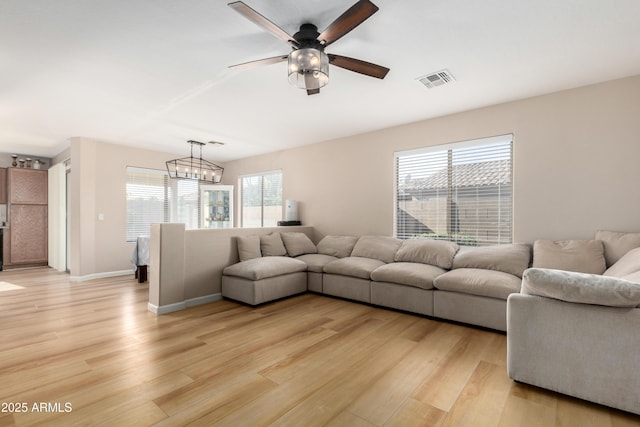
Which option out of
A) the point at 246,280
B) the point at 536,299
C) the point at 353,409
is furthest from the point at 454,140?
the point at 353,409

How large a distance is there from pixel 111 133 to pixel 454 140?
218 inches

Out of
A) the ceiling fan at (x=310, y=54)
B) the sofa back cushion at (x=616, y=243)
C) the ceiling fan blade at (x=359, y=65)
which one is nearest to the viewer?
the ceiling fan at (x=310, y=54)

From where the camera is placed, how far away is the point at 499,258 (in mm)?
3400

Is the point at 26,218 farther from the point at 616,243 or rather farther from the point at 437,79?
the point at 616,243

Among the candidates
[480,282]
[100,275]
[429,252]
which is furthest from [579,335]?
[100,275]

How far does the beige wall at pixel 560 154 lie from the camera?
3.14 metres

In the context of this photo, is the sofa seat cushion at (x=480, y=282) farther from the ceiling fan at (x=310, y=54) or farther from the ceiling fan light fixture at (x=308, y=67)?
the ceiling fan light fixture at (x=308, y=67)

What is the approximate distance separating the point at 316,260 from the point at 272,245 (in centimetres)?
73

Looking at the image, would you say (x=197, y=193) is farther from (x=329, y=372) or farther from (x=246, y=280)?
(x=329, y=372)

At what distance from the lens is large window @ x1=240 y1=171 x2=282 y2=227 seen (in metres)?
6.60

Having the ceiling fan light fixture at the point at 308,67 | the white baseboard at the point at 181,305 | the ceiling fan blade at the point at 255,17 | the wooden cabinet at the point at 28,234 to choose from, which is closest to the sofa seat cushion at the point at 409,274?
the white baseboard at the point at 181,305

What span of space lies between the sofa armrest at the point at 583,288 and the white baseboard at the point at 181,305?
357 cm

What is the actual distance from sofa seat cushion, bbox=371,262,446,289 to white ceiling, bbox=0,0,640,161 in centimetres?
208

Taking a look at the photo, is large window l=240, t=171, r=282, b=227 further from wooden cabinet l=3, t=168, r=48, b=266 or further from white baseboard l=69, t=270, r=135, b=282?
wooden cabinet l=3, t=168, r=48, b=266
